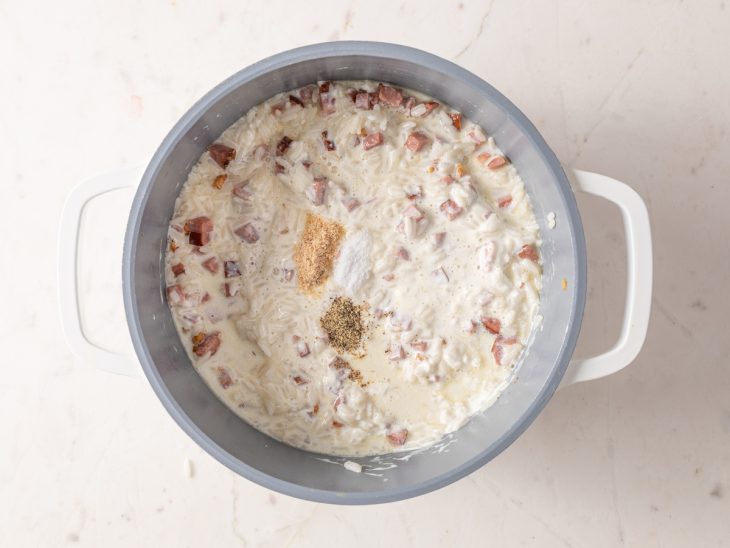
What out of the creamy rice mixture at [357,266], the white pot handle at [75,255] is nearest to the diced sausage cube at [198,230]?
the creamy rice mixture at [357,266]

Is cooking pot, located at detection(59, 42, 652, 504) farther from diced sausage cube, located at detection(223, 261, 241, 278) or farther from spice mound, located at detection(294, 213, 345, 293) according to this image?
spice mound, located at detection(294, 213, 345, 293)

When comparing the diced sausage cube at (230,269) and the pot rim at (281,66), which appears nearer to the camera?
the pot rim at (281,66)

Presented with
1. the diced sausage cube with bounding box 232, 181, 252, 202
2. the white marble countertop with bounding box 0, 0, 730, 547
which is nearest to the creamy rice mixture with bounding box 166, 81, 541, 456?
the diced sausage cube with bounding box 232, 181, 252, 202

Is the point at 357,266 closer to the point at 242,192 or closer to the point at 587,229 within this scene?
the point at 242,192

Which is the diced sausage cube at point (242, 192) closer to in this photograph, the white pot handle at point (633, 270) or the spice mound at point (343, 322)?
the spice mound at point (343, 322)

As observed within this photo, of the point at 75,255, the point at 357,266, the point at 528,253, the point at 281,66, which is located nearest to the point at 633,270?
the point at 528,253

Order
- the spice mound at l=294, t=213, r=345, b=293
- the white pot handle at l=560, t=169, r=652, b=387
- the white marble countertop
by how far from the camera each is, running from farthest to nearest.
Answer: the white marble countertop, the spice mound at l=294, t=213, r=345, b=293, the white pot handle at l=560, t=169, r=652, b=387

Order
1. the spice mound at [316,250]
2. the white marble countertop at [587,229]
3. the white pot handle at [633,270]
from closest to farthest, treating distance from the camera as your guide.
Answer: the white pot handle at [633,270] < the spice mound at [316,250] < the white marble countertop at [587,229]
